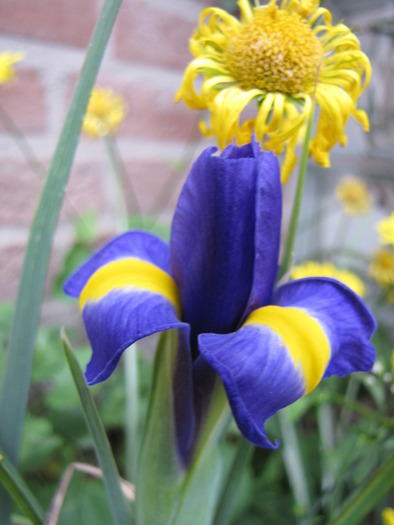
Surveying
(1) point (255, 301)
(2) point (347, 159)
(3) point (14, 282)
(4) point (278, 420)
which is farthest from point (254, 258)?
(2) point (347, 159)

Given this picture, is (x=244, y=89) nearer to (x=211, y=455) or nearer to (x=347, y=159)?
(x=211, y=455)

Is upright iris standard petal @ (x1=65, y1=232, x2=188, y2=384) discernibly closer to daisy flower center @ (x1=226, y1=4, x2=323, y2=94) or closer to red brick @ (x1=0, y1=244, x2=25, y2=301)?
daisy flower center @ (x1=226, y1=4, x2=323, y2=94)

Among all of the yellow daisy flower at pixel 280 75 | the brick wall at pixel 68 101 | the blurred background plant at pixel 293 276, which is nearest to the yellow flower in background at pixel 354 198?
the blurred background plant at pixel 293 276

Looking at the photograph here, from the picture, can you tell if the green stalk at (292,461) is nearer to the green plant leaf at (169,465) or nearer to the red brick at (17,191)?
the green plant leaf at (169,465)

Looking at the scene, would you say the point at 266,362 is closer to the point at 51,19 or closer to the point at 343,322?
the point at 343,322

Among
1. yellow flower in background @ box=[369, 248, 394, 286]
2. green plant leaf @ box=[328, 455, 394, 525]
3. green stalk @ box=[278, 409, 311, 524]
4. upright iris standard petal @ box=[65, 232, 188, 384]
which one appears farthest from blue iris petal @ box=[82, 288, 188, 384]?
yellow flower in background @ box=[369, 248, 394, 286]

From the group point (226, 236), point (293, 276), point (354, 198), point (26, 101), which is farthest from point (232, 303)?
point (354, 198)
